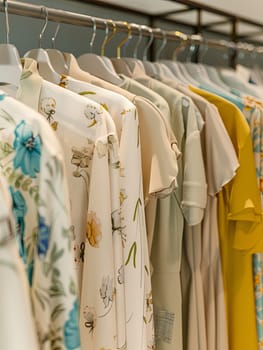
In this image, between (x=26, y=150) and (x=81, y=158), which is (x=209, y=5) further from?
(x=26, y=150)

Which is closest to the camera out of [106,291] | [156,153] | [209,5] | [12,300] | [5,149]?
[12,300]

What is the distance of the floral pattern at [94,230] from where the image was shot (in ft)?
2.42

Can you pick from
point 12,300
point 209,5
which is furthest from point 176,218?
point 209,5

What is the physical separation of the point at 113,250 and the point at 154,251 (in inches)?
8.7

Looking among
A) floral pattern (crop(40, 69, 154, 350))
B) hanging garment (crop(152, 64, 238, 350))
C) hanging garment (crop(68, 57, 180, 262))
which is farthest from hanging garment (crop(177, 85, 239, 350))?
floral pattern (crop(40, 69, 154, 350))

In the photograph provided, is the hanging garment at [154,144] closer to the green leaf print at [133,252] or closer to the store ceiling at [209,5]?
the green leaf print at [133,252]

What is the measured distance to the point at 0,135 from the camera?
0.64 metres

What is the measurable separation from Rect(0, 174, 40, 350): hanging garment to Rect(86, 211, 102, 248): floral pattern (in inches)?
8.4

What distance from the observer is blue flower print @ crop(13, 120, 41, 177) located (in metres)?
0.60

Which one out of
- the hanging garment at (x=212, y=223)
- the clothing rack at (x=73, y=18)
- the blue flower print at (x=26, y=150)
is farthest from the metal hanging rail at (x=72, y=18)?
the blue flower print at (x=26, y=150)

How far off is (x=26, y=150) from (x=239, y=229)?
1.77 ft

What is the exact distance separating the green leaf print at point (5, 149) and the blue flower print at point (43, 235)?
0.32 feet

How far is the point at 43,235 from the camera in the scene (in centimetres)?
58

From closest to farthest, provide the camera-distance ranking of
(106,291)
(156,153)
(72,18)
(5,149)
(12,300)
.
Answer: (12,300), (5,149), (106,291), (156,153), (72,18)
